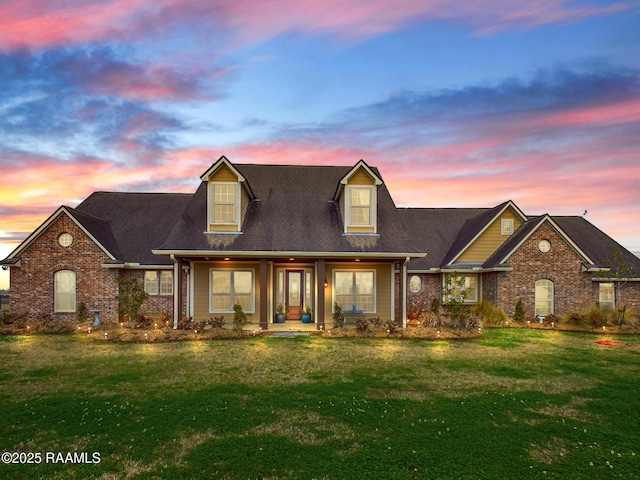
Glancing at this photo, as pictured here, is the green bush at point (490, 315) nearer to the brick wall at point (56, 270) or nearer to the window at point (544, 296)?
the window at point (544, 296)

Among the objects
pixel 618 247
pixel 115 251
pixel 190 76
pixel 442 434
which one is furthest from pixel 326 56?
pixel 618 247

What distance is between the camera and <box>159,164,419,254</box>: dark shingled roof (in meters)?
16.7

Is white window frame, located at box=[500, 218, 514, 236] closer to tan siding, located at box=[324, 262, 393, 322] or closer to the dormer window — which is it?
tan siding, located at box=[324, 262, 393, 322]

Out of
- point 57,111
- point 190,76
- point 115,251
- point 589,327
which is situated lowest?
point 589,327

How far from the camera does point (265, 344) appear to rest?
13297mm

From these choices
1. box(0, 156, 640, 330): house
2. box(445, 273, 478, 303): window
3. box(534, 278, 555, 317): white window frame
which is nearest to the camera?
box(0, 156, 640, 330): house

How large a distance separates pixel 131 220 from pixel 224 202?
26.9 ft

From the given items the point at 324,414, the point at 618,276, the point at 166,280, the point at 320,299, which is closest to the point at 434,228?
the point at 618,276

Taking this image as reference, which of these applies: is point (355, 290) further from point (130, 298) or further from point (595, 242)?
point (595, 242)

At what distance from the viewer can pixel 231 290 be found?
1814 centimetres

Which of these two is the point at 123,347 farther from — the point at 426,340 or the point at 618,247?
the point at 618,247

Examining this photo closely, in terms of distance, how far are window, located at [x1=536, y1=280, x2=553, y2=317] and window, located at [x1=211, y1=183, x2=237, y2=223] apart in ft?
55.0

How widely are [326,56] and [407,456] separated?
56.8ft

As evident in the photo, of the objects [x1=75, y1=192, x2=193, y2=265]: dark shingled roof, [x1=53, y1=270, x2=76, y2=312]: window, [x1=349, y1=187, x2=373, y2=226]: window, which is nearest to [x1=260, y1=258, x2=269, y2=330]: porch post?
[x1=349, y1=187, x2=373, y2=226]: window
